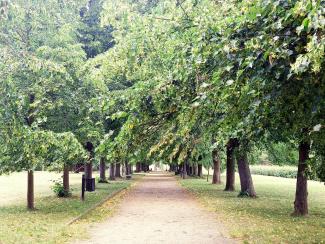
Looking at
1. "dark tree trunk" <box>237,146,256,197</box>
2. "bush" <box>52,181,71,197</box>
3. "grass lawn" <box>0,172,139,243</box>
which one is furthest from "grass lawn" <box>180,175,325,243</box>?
"bush" <box>52,181,71,197</box>

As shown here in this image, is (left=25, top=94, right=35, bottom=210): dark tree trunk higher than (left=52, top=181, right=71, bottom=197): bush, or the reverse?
(left=25, top=94, right=35, bottom=210): dark tree trunk

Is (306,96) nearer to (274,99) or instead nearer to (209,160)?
(274,99)

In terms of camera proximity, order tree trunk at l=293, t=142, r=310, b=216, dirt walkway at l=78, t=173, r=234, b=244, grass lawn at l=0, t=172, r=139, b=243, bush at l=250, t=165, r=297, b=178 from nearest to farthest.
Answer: dirt walkway at l=78, t=173, r=234, b=244 < grass lawn at l=0, t=172, r=139, b=243 < tree trunk at l=293, t=142, r=310, b=216 < bush at l=250, t=165, r=297, b=178

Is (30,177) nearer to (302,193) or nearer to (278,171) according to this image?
(302,193)

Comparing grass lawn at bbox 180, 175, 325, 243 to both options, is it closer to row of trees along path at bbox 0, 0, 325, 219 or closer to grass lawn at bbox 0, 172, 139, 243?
row of trees along path at bbox 0, 0, 325, 219

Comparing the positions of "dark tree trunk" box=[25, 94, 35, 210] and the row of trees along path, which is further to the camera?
"dark tree trunk" box=[25, 94, 35, 210]

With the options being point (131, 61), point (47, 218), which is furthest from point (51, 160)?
point (131, 61)

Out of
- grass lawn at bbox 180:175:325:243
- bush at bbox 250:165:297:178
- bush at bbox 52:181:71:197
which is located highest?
bush at bbox 52:181:71:197

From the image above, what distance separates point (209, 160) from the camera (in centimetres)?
3994

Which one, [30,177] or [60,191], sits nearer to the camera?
[30,177]

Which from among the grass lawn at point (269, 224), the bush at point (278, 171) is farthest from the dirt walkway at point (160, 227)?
the bush at point (278, 171)

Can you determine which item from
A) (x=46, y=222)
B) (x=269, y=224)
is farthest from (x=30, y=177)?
(x=269, y=224)

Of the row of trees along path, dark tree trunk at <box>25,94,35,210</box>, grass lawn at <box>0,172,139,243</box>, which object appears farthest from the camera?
dark tree trunk at <box>25,94,35,210</box>

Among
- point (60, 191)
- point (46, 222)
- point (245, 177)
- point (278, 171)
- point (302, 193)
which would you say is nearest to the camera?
point (46, 222)
